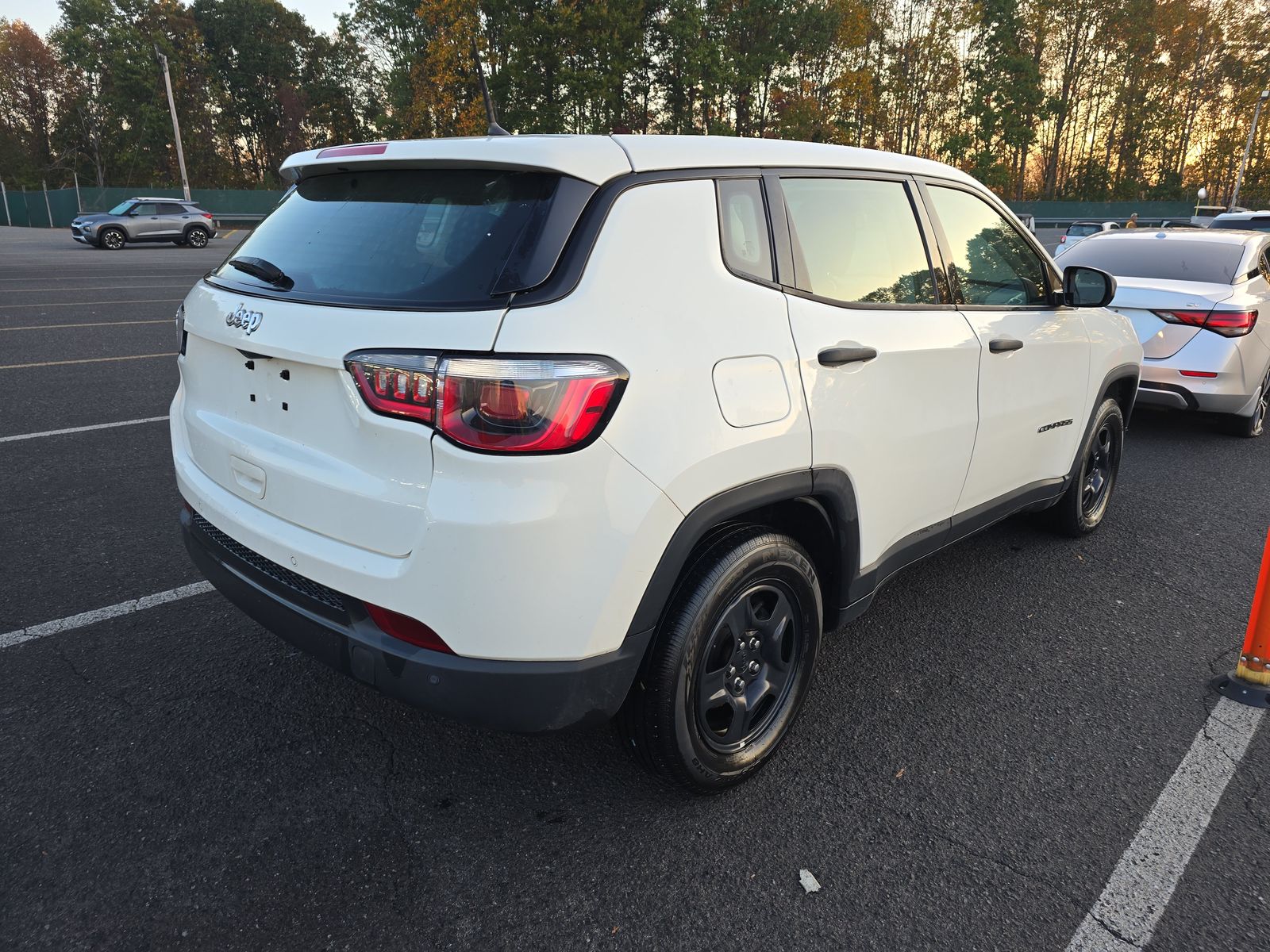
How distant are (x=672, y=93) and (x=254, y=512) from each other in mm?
45346

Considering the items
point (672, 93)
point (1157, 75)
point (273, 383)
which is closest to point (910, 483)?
point (273, 383)

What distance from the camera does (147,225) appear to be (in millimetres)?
27469

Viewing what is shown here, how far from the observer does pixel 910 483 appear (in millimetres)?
2906

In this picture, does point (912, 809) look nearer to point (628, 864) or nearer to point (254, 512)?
point (628, 864)

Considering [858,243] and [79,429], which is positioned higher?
[858,243]

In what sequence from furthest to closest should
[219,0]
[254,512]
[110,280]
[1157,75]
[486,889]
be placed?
[219,0] < [1157,75] < [110,280] < [254,512] < [486,889]

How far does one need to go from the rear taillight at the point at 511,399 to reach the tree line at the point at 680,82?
39.5 m

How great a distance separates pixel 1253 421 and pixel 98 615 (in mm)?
7909

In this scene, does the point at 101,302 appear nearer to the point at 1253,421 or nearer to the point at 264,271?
the point at 264,271

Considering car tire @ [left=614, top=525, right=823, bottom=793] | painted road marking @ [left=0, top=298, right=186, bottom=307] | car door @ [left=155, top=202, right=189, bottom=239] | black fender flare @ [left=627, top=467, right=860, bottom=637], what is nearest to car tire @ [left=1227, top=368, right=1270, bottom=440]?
black fender flare @ [left=627, top=467, right=860, bottom=637]

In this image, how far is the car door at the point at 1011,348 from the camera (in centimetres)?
326

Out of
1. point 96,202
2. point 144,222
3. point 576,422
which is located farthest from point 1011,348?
point 96,202

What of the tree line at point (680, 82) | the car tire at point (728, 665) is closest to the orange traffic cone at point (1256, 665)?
the car tire at point (728, 665)

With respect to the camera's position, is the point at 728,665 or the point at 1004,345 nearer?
the point at 728,665
